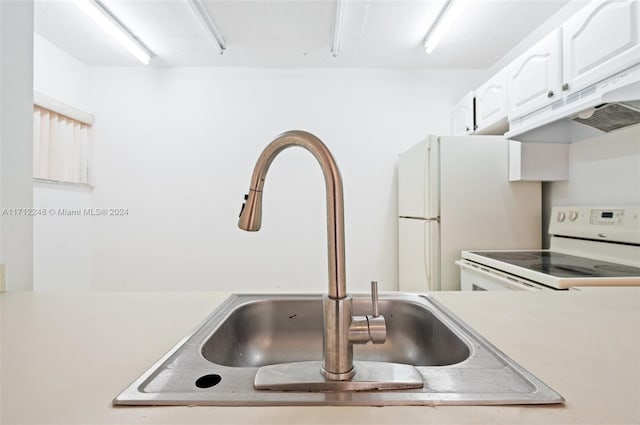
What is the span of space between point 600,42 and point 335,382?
181 cm

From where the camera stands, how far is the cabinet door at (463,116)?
8.84 ft

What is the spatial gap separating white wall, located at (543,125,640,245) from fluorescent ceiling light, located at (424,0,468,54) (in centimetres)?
110

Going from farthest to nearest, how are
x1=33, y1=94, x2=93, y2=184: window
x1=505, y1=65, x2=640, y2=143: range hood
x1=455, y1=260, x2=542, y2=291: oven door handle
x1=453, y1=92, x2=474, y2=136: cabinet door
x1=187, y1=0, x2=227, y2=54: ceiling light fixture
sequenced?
x1=453, y1=92, x2=474, y2=136: cabinet door, x1=33, y1=94, x2=93, y2=184: window, x1=187, y1=0, x2=227, y2=54: ceiling light fixture, x1=455, y1=260, x2=542, y2=291: oven door handle, x1=505, y1=65, x2=640, y2=143: range hood

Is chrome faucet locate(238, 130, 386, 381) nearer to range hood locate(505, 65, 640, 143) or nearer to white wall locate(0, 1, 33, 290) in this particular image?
white wall locate(0, 1, 33, 290)

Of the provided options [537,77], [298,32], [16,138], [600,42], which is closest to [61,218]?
[16,138]

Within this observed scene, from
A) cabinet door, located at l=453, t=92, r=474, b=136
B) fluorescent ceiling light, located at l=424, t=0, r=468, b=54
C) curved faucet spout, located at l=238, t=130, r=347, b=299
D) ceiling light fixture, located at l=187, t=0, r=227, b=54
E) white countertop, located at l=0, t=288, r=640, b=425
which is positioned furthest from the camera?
cabinet door, located at l=453, t=92, r=474, b=136

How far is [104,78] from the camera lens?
3.19 metres

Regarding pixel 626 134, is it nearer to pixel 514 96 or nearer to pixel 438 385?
pixel 514 96

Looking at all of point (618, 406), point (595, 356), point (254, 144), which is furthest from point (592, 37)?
point (254, 144)

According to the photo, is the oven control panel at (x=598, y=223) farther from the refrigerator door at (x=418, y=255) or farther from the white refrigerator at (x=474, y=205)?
the refrigerator door at (x=418, y=255)

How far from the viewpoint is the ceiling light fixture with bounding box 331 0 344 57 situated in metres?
2.11

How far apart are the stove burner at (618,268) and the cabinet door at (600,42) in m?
0.83

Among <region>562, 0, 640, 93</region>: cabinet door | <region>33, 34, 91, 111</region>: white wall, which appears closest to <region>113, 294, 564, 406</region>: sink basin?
<region>562, 0, 640, 93</region>: cabinet door

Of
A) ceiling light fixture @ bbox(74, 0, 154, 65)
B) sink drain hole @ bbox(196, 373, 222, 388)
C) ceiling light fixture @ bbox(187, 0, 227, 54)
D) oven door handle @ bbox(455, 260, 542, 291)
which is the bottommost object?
oven door handle @ bbox(455, 260, 542, 291)
